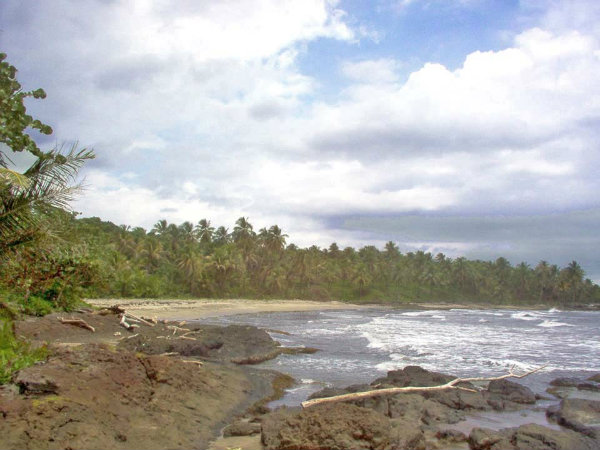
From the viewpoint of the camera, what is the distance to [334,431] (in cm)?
688

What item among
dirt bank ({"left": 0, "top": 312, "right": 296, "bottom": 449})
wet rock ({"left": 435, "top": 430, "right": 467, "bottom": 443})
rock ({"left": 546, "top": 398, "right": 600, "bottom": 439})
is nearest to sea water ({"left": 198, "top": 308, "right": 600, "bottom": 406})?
dirt bank ({"left": 0, "top": 312, "right": 296, "bottom": 449})

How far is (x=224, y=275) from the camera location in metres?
61.6

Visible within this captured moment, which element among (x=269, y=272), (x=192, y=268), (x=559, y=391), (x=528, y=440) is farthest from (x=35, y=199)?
(x=269, y=272)

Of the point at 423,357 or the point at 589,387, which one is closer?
the point at 589,387

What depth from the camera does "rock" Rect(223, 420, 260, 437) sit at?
7875 millimetres

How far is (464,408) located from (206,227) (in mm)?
63571

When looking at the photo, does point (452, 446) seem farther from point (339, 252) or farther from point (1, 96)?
point (339, 252)

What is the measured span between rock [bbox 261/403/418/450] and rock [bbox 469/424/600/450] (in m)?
1.24

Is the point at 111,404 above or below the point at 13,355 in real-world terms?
below

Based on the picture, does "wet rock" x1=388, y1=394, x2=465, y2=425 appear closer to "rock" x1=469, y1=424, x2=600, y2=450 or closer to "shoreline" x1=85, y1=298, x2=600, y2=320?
"rock" x1=469, y1=424, x2=600, y2=450

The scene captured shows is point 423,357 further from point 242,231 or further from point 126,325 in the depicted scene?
point 242,231

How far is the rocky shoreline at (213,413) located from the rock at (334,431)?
0.05 feet

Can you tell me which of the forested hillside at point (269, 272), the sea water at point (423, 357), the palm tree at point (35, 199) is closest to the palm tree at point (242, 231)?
the forested hillside at point (269, 272)

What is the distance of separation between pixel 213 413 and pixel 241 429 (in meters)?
1.13
